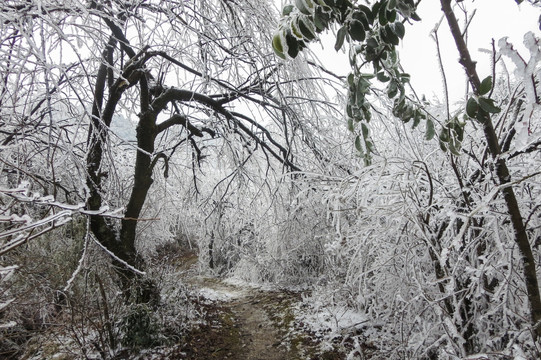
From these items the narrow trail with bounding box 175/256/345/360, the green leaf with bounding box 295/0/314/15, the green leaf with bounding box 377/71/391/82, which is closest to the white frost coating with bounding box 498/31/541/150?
the green leaf with bounding box 377/71/391/82

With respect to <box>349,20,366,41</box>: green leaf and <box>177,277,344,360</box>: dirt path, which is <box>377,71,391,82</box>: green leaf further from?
<box>177,277,344,360</box>: dirt path

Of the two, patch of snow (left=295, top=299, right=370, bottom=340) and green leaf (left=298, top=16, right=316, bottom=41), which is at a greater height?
green leaf (left=298, top=16, right=316, bottom=41)

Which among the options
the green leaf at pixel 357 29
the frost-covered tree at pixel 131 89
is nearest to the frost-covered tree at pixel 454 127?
the green leaf at pixel 357 29

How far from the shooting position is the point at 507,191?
1373 millimetres

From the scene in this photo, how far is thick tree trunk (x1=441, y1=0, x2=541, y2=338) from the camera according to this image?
1271 millimetres

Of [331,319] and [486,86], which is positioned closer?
[486,86]

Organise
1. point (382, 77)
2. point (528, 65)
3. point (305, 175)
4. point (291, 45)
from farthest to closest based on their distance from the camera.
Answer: point (305, 175) → point (382, 77) → point (291, 45) → point (528, 65)

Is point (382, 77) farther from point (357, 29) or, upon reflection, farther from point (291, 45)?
point (291, 45)

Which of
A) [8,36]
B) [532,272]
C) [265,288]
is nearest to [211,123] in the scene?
[8,36]

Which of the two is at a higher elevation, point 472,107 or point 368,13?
point 368,13

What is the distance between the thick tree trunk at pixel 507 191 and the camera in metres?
1.27

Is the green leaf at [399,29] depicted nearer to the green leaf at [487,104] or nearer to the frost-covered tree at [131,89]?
the green leaf at [487,104]

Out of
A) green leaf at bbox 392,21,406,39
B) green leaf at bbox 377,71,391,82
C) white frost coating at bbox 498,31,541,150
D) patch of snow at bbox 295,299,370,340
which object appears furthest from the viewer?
patch of snow at bbox 295,299,370,340

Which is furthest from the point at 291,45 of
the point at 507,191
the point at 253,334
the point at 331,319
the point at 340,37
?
the point at 253,334
